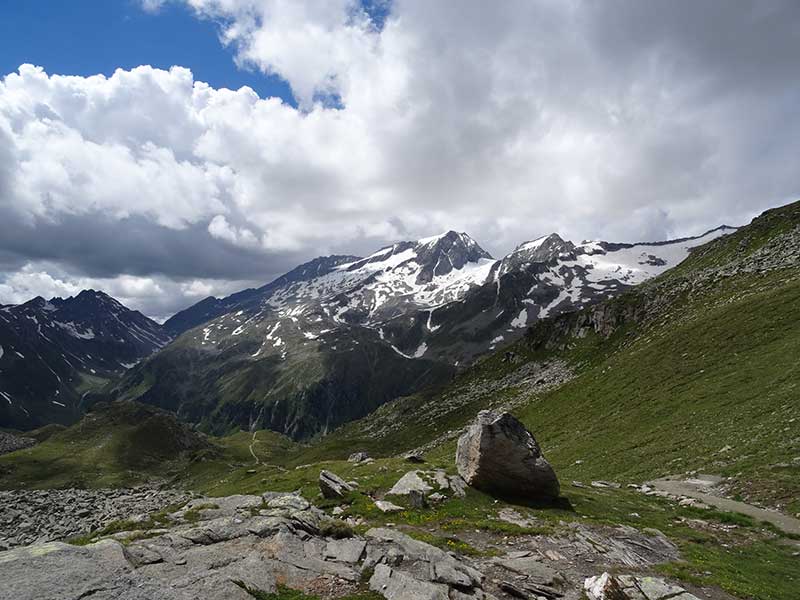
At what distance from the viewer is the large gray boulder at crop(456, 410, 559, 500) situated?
31297mm

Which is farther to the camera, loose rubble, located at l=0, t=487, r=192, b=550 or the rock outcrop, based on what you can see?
A: loose rubble, located at l=0, t=487, r=192, b=550

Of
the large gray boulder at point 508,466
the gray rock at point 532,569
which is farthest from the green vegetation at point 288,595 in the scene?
the large gray boulder at point 508,466

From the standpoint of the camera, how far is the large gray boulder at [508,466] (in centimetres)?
3130

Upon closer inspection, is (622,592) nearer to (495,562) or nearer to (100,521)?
(495,562)

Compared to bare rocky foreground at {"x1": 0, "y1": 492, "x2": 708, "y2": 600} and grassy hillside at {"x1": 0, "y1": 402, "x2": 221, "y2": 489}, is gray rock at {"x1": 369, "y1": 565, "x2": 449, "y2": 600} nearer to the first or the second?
bare rocky foreground at {"x1": 0, "y1": 492, "x2": 708, "y2": 600}

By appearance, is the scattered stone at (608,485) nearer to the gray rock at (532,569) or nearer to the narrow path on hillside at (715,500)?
the narrow path on hillside at (715,500)

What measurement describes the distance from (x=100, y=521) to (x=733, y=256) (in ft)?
524

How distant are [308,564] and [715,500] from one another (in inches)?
1170

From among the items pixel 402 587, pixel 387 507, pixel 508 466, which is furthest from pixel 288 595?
pixel 508 466

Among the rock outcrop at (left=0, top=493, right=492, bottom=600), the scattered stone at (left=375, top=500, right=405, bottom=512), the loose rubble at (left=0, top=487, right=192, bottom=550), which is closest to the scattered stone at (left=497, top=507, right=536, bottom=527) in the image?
the scattered stone at (left=375, top=500, right=405, bottom=512)

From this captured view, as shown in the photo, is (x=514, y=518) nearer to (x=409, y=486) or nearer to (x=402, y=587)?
(x=409, y=486)

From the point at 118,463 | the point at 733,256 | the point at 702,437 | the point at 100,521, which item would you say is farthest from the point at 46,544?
the point at 118,463

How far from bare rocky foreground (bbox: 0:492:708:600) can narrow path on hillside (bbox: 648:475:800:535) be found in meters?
8.88

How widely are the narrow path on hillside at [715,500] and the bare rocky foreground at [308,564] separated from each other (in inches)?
349
